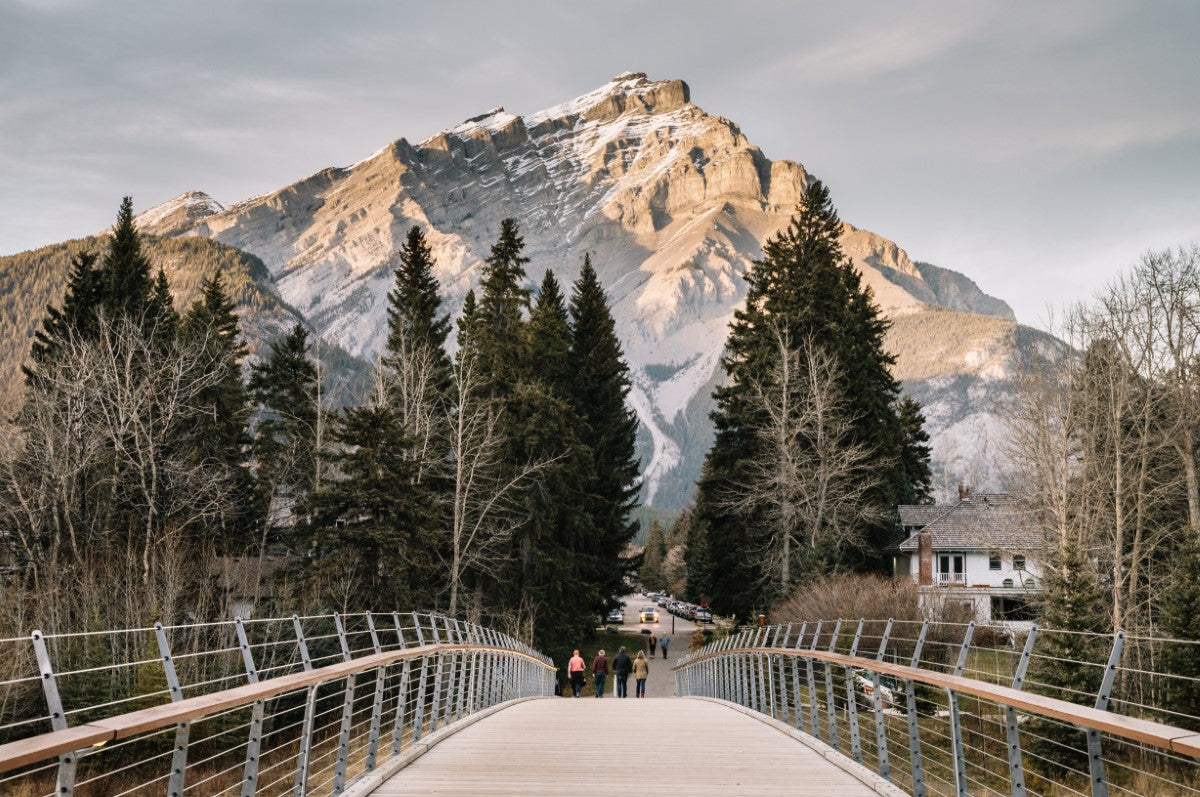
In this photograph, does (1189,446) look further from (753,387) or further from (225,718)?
(225,718)

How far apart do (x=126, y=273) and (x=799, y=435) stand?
29.7 meters

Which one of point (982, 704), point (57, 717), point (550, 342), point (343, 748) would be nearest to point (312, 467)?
point (550, 342)

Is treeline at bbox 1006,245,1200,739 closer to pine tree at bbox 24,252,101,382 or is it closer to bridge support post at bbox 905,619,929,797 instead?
bridge support post at bbox 905,619,929,797

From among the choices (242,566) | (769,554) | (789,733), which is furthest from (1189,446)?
(242,566)

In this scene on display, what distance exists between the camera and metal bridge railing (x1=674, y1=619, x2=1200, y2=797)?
5.35 meters

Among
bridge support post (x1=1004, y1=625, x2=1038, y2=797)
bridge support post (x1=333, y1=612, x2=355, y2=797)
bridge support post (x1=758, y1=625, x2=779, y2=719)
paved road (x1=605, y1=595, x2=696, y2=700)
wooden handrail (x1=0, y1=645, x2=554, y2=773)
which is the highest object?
wooden handrail (x1=0, y1=645, x2=554, y2=773)

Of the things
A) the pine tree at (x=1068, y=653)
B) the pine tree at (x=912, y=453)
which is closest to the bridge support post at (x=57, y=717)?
the pine tree at (x=1068, y=653)

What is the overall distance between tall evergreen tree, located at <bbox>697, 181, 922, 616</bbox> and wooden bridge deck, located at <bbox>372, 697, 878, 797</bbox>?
29190 millimetres

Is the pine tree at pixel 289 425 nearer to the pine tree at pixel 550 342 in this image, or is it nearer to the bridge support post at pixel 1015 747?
the pine tree at pixel 550 342

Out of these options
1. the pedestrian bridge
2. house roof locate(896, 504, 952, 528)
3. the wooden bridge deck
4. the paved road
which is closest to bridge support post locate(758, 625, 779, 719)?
the pedestrian bridge

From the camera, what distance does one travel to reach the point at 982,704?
821 inches

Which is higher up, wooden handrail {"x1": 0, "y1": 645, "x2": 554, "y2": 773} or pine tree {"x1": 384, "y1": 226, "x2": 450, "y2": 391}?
pine tree {"x1": 384, "y1": 226, "x2": 450, "y2": 391}

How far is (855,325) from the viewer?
159 feet

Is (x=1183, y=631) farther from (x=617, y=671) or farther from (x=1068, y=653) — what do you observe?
(x=617, y=671)
